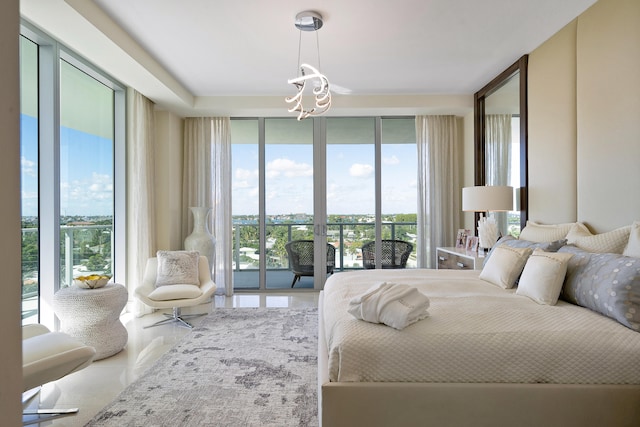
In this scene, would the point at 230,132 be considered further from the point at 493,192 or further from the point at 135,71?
the point at 493,192

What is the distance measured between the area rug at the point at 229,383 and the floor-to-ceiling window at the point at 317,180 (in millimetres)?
2141

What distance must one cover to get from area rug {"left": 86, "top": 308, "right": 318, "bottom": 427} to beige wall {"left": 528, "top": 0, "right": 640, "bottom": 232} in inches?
99.1

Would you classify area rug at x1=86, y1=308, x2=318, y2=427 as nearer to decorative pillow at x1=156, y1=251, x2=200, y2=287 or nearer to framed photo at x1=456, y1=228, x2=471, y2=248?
decorative pillow at x1=156, y1=251, x2=200, y2=287

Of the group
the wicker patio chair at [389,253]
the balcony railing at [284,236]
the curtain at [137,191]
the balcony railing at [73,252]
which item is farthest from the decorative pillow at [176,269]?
the wicker patio chair at [389,253]

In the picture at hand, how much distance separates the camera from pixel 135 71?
12.0 ft

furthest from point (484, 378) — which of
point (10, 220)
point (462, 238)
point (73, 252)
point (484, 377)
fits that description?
point (73, 252)

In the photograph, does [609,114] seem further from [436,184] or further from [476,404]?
[436,184]

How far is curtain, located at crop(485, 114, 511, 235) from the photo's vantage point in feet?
13.7

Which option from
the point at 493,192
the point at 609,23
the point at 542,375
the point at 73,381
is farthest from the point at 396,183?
the point at 73,381

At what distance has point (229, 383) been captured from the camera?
8.29 ft

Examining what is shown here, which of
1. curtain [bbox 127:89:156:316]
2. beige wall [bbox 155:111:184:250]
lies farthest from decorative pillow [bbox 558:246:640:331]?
beige wall [bbox 155:111:184:250]

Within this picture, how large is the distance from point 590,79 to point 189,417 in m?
3.67

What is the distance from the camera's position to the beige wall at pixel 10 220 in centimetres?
71

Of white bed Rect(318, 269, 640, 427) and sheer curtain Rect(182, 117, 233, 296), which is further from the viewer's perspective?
sheer curtain Rect(182, 117, 233, 296)
